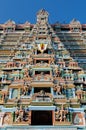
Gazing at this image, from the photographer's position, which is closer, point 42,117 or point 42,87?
point 42,117

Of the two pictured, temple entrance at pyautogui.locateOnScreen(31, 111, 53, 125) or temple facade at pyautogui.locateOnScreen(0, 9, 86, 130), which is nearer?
temple facade at pyautogui.locateOnScreen(0, 9, 86, 130)

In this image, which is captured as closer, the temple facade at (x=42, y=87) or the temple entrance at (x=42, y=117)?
the temple facade at (x=42, y=87)

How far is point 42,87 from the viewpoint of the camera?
28.3 meters

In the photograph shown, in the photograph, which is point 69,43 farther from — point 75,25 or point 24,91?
point 24,91

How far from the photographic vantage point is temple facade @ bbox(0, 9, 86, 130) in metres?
24.5

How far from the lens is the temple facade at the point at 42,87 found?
24469 mm

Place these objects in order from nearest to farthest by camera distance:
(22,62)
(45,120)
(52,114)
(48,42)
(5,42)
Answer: (52,114) → (45,120) → (22,62) → (48,42) → (5,42)

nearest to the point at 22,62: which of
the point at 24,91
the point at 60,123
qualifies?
the point at 24,91

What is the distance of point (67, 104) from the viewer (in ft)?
83.7

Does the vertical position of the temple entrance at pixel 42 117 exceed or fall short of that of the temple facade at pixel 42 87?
it falls short

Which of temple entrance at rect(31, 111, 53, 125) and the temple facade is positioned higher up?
the temple facade

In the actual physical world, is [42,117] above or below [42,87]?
below

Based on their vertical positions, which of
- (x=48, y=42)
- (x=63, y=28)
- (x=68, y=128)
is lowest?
(x=68, y=128)

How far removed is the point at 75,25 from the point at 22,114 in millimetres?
28972
